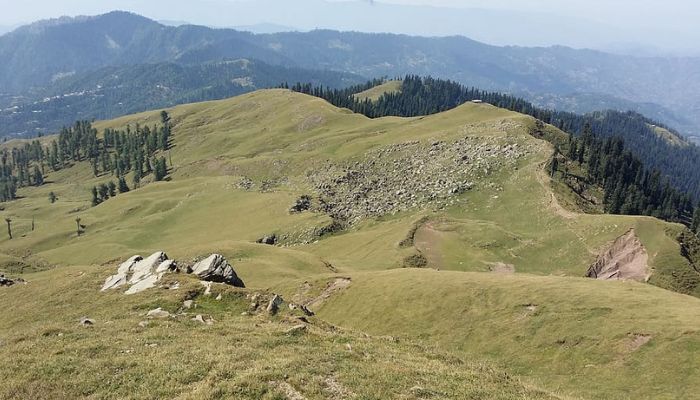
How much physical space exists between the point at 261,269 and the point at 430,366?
169 ft

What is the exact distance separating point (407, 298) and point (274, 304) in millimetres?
18515

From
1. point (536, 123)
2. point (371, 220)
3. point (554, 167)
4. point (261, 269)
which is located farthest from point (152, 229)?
point (536, 123)

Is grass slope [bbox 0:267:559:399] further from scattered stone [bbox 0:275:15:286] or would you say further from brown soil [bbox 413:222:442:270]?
brown soil [bbox 413:222:442:270]

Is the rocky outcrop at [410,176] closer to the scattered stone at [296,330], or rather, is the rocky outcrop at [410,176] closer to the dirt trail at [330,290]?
the dirt trail at [330,290]

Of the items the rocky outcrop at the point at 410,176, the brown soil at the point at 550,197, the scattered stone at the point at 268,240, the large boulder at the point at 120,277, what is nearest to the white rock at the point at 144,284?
the large boulder at the point at 120,277

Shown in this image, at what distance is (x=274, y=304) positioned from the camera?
4112 cm

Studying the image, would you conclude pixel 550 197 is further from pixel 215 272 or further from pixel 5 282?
pixel 5 282

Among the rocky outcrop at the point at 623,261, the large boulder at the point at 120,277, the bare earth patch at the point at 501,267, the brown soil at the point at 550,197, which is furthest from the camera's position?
the brown soil at the point at 550,197

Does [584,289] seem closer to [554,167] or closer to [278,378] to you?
[278,378]

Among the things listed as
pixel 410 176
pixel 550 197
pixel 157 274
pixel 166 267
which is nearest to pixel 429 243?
pixel 550 197

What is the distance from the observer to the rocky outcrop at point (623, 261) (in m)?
76.6

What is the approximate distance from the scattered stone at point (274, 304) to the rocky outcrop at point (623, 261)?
196ft

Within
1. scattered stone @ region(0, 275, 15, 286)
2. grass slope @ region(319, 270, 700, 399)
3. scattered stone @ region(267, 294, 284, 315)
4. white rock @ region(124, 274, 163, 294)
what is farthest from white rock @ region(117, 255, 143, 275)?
grass slope @ region(319, 270, 700, 399)

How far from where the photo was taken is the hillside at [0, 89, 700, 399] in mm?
25875
